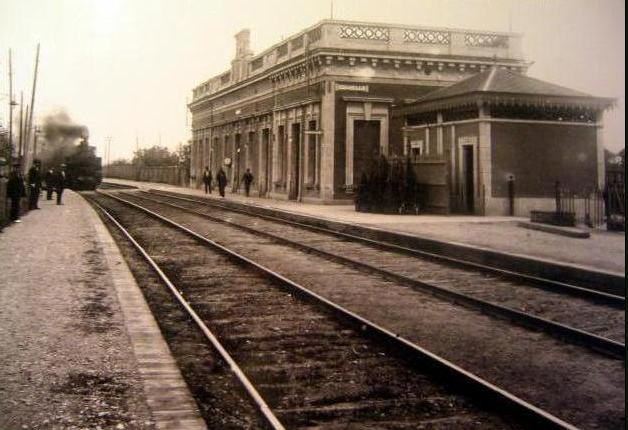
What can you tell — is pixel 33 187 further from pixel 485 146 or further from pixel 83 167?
pixel 83 167

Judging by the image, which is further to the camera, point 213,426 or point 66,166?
point 66,166

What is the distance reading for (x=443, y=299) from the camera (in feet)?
26.7

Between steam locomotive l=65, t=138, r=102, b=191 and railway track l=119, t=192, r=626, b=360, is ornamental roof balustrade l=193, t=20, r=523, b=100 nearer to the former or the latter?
railway track l=119, t=192, r=626, b=360

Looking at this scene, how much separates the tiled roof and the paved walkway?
13.5ft

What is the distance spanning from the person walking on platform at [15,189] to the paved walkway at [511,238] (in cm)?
901

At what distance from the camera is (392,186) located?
70.5 feet

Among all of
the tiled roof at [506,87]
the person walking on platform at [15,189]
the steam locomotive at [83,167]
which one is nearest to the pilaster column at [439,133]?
the tiled roof at [506,87]

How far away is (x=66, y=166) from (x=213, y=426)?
138 ft

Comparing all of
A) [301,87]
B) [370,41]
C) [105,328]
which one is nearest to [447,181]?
[370,41]

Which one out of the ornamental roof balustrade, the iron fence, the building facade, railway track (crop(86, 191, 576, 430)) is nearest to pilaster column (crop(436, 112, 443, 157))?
the building facade

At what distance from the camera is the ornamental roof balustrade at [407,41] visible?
1077 inches

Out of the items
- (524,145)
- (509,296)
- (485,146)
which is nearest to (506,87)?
(524,145)

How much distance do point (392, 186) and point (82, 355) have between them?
17.1 meters

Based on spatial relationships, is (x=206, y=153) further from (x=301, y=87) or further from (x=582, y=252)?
(x=582, y=252)
